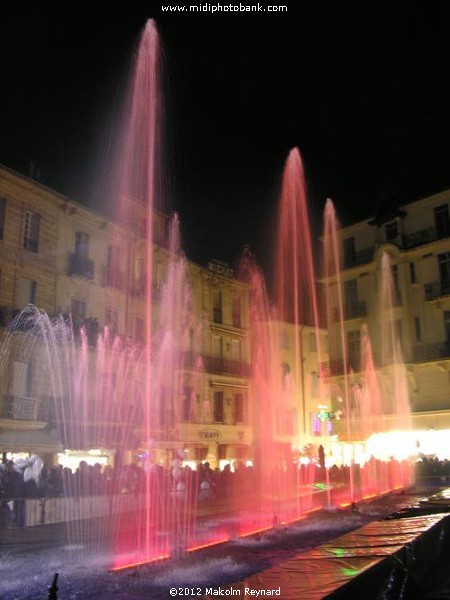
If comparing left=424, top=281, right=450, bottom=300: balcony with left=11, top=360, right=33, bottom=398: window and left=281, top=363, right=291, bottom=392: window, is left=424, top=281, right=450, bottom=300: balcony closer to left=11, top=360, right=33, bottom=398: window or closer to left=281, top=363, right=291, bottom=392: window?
left=281, top=363, right=291, bottom=392: window

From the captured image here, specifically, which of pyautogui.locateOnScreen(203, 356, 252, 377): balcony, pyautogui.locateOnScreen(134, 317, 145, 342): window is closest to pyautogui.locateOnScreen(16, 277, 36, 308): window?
pyautogui.locateOnScreen(134, 317, 145, 342): window

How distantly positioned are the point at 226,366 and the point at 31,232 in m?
17.8

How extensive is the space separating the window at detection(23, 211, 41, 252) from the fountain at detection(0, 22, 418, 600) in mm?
3528

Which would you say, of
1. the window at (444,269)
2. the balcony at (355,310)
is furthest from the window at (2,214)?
the window at (444,269)

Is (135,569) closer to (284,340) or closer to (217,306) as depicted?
(217,306)

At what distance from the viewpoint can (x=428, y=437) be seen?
109 ft

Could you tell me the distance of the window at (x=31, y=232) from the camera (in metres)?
29.3

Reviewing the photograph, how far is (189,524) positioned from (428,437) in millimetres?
23365

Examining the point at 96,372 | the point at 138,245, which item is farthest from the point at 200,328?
the point at 96,372

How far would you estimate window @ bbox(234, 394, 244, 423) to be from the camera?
138ft

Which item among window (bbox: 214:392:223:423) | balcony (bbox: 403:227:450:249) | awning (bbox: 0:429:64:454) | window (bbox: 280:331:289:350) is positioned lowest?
awning (bbox: 0:429:64:454)

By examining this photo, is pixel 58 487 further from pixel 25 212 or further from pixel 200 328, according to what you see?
pixel 200 328

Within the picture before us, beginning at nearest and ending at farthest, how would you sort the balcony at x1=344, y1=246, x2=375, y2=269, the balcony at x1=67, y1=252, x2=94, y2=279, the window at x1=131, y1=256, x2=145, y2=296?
the balcony at x1=67, y1=252, x2=94, y2=279 < the window at x1=131, y1=256, x2=145, y2=296 < the balcony at x1=344, y1=246, x2=375, y2=269

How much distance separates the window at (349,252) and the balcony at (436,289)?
21.0 ft
